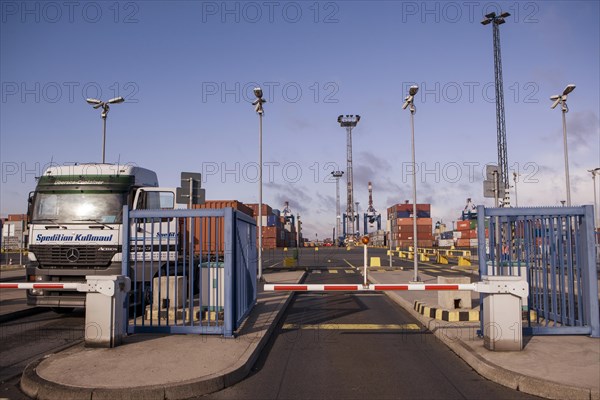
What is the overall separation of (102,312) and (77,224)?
149 inches

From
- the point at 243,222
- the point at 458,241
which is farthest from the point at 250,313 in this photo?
the point at 458,241

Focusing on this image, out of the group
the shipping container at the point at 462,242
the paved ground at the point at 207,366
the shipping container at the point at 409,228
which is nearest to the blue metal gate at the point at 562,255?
the paved ground at the point at 207,366

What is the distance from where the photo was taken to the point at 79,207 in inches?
434

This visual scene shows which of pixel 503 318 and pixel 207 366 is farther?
pixel 503 318

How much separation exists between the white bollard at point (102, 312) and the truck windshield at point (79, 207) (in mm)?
3408

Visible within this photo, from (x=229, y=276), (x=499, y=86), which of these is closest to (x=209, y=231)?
(x=229, y=276)

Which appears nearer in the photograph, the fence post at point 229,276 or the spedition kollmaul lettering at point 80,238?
the fence post at point 229,276

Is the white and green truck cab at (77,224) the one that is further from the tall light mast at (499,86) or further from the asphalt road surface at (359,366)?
the tall light mast at (499,86)

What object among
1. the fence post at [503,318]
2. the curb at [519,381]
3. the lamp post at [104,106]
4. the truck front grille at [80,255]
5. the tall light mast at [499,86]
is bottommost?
the curb at [519,381]

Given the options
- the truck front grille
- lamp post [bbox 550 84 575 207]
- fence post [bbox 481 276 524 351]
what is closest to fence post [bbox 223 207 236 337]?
the truck front grille

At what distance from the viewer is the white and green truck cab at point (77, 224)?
10.6 meters

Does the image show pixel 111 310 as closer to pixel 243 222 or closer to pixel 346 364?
pixel 243 222

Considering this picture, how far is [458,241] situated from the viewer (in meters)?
101

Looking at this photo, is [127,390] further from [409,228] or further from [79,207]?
[409,228]
